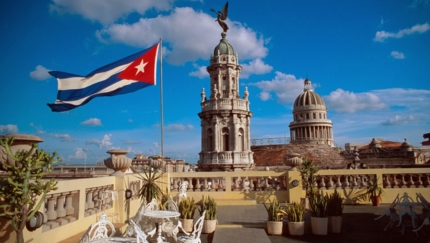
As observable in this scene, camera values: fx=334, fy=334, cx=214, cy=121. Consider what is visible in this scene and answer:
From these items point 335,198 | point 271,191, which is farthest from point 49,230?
point 271,191

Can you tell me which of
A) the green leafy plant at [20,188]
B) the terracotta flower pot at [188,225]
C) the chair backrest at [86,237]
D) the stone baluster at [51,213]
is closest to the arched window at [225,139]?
the terracotta flower pot at [188,225]

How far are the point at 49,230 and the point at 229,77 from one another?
34.9m

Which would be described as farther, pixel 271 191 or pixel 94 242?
pixel 271 191

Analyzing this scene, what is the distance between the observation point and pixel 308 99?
84.5 m

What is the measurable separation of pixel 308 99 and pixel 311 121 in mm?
6297

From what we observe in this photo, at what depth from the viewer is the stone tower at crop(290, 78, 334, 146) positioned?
8175cm

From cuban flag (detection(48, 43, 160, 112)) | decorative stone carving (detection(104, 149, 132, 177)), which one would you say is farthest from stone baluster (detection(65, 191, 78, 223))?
cuban flag (detection(48, 43, 160, 112))

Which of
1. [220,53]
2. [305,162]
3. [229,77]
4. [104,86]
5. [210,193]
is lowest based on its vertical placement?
[210,193]

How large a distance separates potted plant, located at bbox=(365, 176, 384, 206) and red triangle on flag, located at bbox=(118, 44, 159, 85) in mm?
9738

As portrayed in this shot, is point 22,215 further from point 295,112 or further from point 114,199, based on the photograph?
point 295,112

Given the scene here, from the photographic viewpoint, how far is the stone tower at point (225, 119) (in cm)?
3875

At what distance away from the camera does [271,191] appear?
14.4 meters

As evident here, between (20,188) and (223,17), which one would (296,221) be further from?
(223,17)

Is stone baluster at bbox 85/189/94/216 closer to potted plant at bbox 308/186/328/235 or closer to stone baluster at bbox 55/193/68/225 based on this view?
stone baluster at bbox 55/193/68/225
